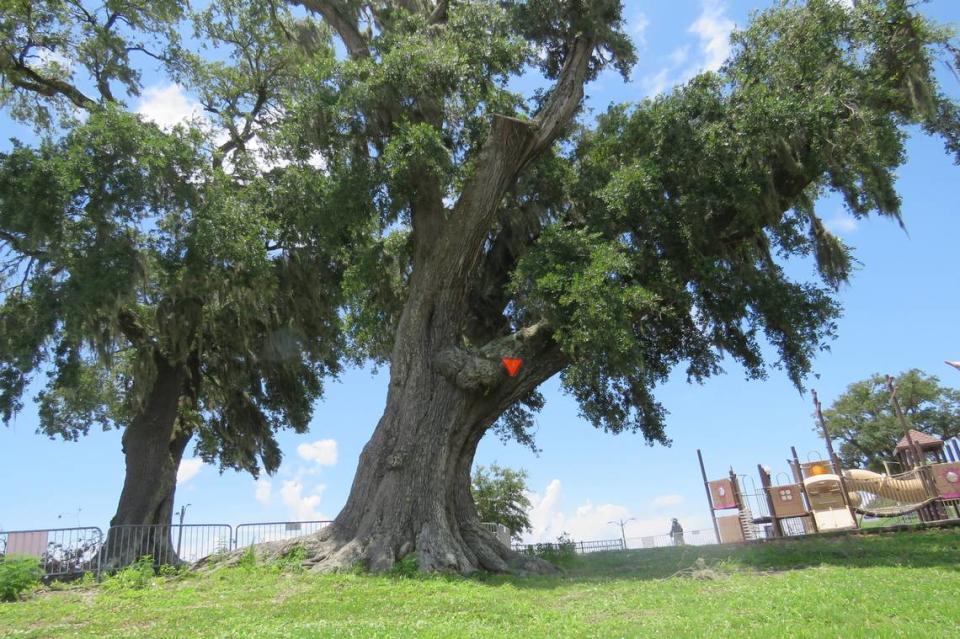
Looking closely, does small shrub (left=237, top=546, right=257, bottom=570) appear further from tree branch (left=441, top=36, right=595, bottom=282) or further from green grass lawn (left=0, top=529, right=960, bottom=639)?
tree branch (left=441, top=36, right=595, bottom=282)

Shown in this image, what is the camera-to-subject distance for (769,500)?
53.7 feet

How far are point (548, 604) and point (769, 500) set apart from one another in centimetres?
1159

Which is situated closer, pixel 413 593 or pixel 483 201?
pixel 413 593

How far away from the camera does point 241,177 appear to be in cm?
1537

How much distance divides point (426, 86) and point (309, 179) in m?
3.04

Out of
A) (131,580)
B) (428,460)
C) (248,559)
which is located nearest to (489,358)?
(428,460)

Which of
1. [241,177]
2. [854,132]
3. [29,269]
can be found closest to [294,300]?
[241,177]

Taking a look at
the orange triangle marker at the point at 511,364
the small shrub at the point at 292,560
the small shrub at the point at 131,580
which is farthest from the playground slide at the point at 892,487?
the small shrub at the point at 131,580

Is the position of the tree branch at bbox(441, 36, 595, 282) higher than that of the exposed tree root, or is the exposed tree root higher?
the tree branch at bbox(441, 36, 595, 282)

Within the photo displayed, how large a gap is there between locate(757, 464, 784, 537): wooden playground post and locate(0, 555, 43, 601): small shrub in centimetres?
1569

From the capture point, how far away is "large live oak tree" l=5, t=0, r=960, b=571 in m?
10.6

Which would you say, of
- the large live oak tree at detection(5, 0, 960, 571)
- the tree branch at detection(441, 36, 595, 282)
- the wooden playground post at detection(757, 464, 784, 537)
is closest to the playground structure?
the wooden playground post at detection(757, 464, 784, 537)

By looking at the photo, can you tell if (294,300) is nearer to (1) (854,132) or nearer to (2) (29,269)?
(2) (29,269)

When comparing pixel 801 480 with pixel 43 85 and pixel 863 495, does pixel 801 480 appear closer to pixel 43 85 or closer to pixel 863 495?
pixel 863 495
